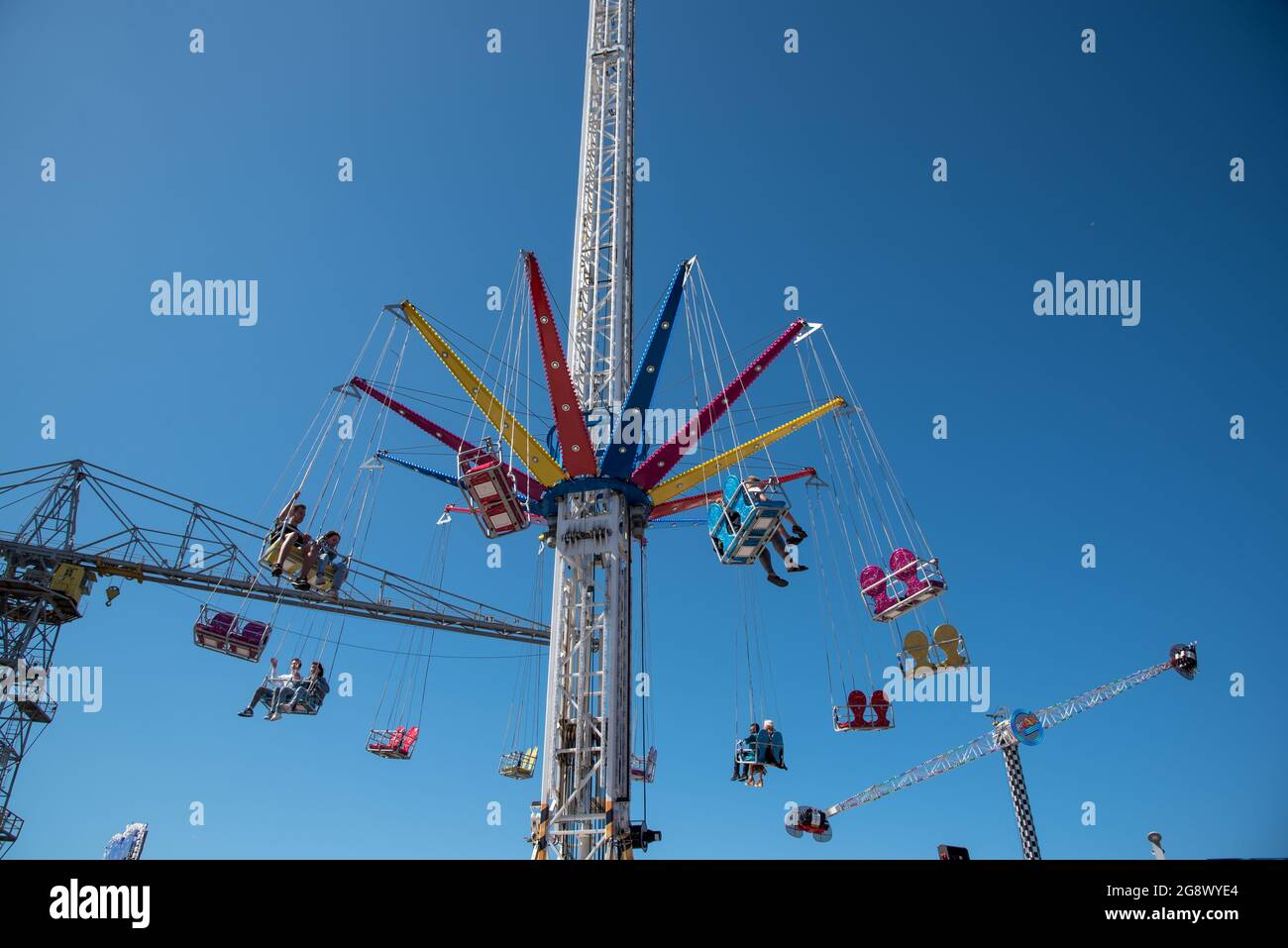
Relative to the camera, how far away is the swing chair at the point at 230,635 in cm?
1858

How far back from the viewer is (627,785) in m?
15.9

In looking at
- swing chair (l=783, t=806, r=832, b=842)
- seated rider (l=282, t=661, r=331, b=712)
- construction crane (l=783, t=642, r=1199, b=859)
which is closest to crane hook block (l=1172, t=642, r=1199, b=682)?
construction crane (l=783, t=642, r=1199, b=859)

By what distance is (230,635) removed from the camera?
1855cm

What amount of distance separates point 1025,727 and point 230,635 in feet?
180

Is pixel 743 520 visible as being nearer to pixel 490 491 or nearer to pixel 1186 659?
pixel 490 491

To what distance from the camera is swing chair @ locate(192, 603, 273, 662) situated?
18.6 metres

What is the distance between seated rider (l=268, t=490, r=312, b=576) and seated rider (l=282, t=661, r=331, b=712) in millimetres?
3268

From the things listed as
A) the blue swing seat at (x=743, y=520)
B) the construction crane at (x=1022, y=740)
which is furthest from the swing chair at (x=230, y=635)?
the construction crane at (x=1022, y=740)

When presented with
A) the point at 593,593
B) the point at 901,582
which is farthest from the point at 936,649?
the point at 593,593

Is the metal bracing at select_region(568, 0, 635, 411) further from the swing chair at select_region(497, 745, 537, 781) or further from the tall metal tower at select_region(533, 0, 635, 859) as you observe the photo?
the swing chair at select_region(497, 745, 537, 781)

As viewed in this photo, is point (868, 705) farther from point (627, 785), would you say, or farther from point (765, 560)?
point (627, 785)
